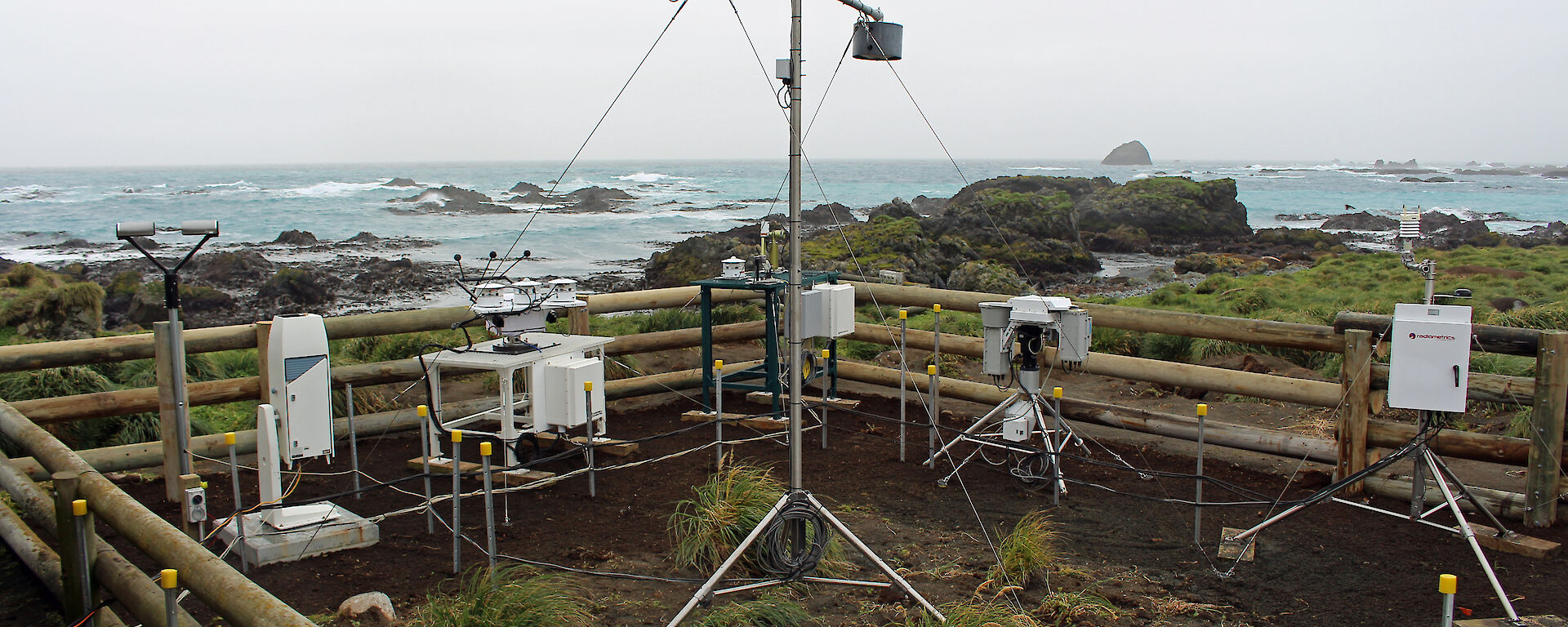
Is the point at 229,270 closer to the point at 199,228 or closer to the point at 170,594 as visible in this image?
the point at 199,228

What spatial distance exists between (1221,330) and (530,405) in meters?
4.91

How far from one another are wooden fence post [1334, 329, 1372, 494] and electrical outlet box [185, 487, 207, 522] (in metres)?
6.36

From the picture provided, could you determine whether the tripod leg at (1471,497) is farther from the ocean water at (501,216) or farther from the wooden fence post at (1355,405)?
the ocean water at (501,216)

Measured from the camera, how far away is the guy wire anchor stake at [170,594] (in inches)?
116

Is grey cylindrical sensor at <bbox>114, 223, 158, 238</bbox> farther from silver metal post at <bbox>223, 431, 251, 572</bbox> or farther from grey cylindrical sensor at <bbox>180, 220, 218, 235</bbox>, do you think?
silver metal post at <bbox>223, 431, 251, 572</bbox>

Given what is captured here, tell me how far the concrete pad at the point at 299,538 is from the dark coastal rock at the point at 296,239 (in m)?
38.4

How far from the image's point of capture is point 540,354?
6.54 m

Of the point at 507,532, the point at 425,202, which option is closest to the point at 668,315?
the point at 507,532

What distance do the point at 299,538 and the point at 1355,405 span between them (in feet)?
20.7

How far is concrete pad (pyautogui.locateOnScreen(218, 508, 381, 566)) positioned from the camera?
5.12m

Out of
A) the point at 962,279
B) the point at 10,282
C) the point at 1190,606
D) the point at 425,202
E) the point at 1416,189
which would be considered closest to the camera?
the point at 1190,606

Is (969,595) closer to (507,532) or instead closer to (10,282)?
(507,532)

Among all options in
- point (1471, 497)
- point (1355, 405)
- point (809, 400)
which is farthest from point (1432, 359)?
point (809, 400)

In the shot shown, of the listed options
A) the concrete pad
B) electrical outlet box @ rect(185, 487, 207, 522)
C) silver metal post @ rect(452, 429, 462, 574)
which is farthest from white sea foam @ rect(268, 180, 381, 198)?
electrical outlet box @ rect(185, 487, 207, 522)
